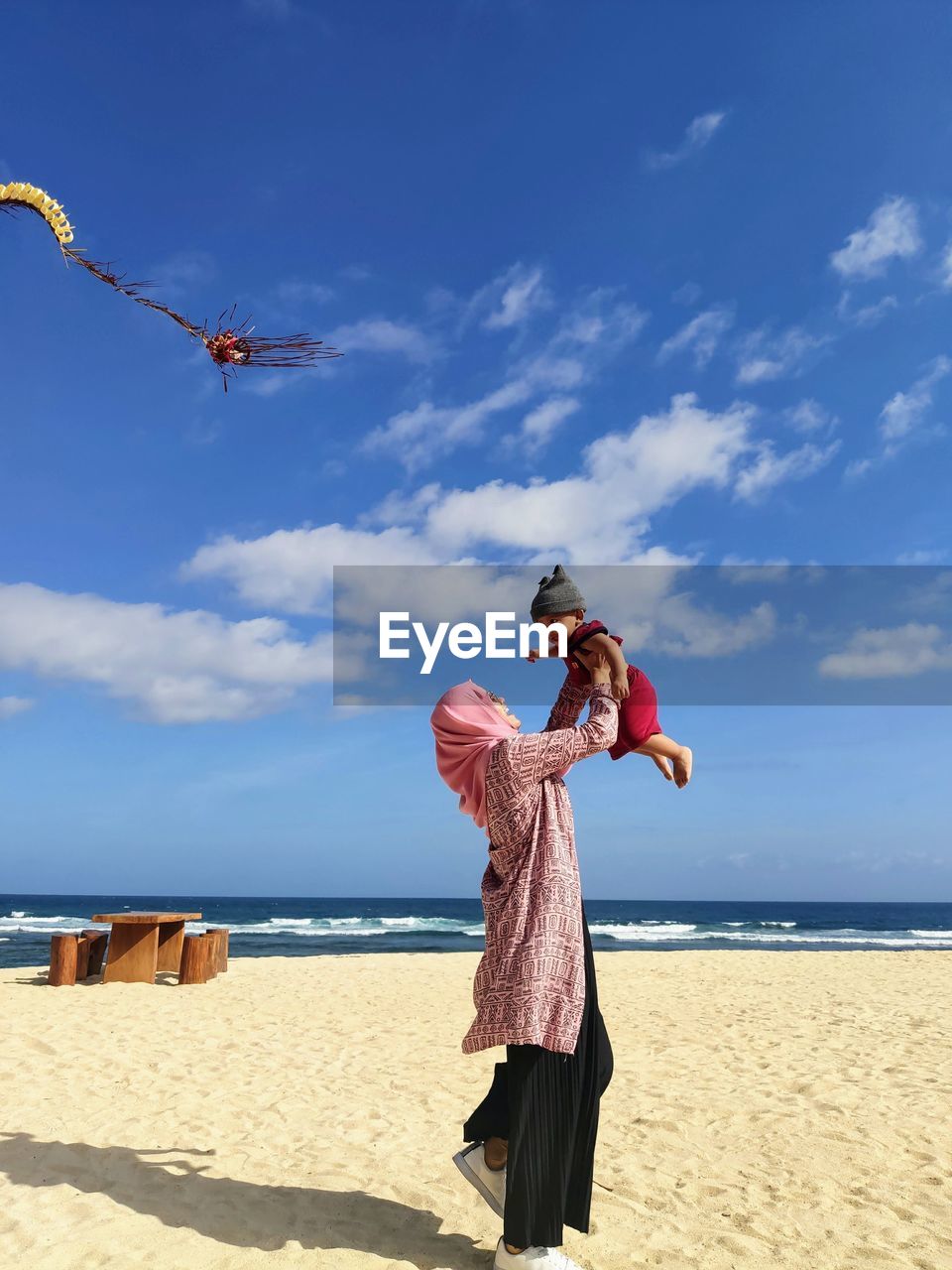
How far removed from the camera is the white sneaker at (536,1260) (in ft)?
10.1

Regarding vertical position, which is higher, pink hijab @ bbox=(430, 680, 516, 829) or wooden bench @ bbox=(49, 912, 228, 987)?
pink hijab @ bbox=(430, 680, 516, 829)

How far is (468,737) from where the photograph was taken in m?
3.38

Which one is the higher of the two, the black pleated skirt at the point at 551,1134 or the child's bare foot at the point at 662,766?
the child's bare foot at the point at 662,766

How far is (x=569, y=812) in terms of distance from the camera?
3.44 meters

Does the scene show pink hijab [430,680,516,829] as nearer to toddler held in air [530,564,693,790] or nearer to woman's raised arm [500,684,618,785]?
woman's raised arm [500,684,618,785]

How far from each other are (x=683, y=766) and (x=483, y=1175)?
170 cm

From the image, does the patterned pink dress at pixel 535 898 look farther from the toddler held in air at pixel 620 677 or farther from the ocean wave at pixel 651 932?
the ocean wave at pixel 651 932

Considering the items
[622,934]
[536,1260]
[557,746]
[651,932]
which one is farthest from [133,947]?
[651,932]

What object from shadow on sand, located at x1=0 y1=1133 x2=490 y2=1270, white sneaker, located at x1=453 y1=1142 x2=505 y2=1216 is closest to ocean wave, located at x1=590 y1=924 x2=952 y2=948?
shadow on sand, located at x1=0 y1=1133 x2=490 y2=1270

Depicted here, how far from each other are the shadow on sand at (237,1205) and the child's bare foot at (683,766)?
197 cm

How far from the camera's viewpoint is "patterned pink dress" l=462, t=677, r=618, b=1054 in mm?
3125

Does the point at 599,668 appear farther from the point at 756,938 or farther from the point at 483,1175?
the point at 756,938

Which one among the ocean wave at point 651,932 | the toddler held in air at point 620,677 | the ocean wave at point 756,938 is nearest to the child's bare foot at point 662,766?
the toddler held in air at point 620,677

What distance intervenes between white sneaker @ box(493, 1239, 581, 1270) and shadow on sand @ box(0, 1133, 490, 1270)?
33cm
